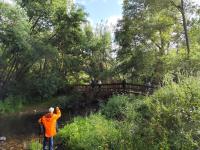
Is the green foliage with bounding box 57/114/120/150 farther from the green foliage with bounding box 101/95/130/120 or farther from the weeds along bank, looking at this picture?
the green foliage with bounding box 101/95/130/120

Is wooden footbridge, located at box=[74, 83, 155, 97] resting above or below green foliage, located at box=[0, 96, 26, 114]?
above

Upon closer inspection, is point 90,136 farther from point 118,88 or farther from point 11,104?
point 11,104

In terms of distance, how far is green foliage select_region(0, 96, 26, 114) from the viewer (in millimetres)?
34594

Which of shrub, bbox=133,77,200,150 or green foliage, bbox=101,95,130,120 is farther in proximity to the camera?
green foliage, bbox=101,95,130,120

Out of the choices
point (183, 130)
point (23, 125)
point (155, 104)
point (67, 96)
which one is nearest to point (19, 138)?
point (23, 125)

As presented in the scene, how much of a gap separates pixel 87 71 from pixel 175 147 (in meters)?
29.8

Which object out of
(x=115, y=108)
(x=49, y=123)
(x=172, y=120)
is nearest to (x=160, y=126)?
(x=172, y=120)

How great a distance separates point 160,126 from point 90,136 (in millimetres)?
3567

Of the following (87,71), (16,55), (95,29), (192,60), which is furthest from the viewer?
(95,29)

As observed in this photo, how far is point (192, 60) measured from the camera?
25828mm

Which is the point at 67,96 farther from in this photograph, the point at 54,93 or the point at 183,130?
the point at 183,130

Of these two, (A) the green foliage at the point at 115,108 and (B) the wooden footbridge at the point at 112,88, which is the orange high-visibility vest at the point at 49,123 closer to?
(A) the green foliage at the point at 115,108

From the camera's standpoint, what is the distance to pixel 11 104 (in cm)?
3612

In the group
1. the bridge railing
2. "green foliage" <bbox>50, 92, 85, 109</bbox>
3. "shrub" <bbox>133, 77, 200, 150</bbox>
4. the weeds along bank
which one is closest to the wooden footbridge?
the bridge railing
